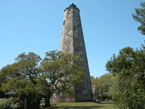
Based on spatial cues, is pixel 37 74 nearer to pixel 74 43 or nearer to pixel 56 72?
pixel 56 72

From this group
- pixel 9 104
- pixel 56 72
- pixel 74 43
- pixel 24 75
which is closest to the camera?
pixel 9 104

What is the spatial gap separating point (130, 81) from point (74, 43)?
13.6m

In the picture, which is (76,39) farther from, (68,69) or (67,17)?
(68,69)

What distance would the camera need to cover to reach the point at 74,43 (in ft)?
67.5

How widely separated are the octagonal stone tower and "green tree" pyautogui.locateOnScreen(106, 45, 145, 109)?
1076cm

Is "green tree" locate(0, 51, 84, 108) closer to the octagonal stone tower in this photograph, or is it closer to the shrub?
the shrub

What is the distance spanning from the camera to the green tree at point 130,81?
22.9 ft

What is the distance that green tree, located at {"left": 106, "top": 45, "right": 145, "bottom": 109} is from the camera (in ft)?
22.9

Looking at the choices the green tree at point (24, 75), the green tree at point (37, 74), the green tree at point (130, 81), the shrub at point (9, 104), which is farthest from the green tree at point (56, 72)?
the green tree at point (130, 81)

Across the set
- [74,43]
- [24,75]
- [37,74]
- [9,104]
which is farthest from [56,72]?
[74,43]

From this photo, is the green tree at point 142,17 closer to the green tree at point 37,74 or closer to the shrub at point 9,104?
the green tree at point 37,74

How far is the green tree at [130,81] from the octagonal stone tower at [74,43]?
1076cm

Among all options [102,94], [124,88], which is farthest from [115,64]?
[102,94]

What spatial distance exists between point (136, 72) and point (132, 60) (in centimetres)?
99
